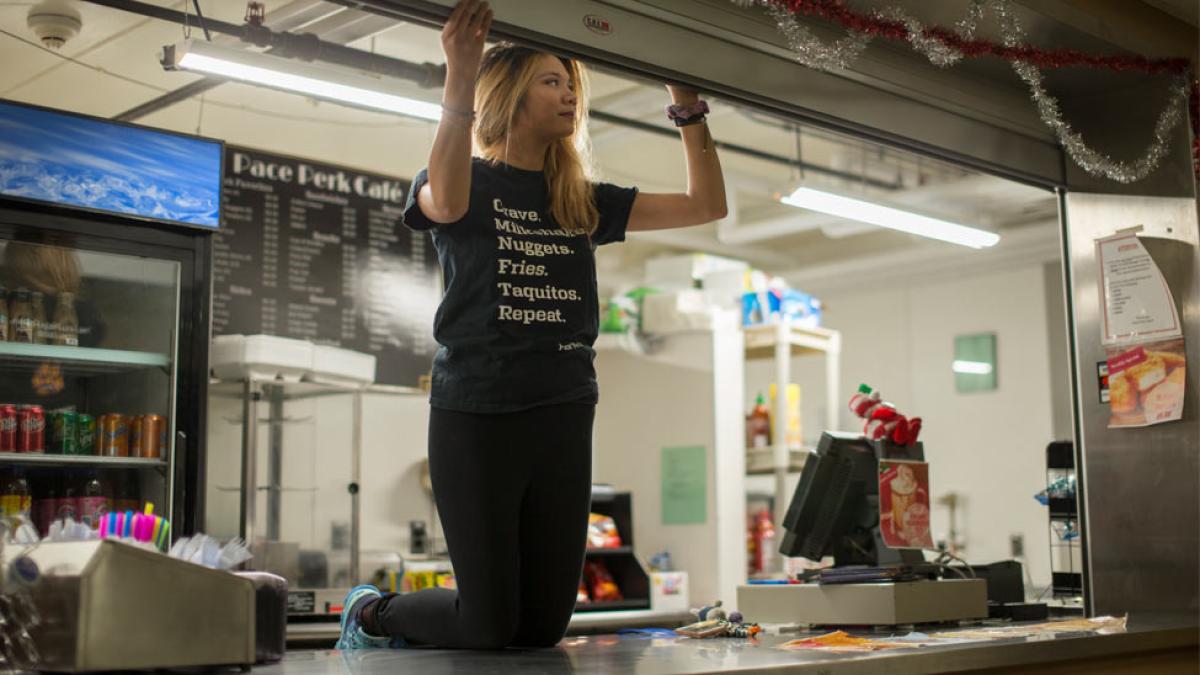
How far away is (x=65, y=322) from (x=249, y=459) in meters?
1.11

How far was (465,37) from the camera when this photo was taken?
2.23m

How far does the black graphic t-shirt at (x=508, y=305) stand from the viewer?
239cm

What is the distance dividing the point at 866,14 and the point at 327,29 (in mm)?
2782

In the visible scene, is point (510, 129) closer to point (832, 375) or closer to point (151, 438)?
point (151, 438)

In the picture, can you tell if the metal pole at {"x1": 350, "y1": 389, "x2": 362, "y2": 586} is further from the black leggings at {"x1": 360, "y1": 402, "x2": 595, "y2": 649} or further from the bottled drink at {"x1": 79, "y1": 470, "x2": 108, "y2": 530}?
the black leggings at {"x1": 360, "y1": 402, "x2": 595, "y2": 649}

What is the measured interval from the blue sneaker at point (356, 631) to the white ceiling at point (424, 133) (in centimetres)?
200

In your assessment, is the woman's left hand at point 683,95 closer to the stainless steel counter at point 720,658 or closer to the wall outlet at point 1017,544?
the stainless steel counter at point 720,658

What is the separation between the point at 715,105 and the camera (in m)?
6.36

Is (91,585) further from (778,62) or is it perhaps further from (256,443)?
(256,443)

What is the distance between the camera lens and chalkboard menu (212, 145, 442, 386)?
5773mm

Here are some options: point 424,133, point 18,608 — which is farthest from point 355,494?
point 18,608

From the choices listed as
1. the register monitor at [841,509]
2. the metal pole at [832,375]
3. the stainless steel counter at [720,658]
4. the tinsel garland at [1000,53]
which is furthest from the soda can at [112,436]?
the metal pole at [832,375]

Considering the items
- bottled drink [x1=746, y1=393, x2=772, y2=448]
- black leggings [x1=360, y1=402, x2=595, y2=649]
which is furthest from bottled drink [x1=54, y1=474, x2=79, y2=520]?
bottled drink [x1=746, y1=393, x2=772, y2=448]

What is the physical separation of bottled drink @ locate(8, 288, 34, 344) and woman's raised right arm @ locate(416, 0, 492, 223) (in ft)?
8.14
